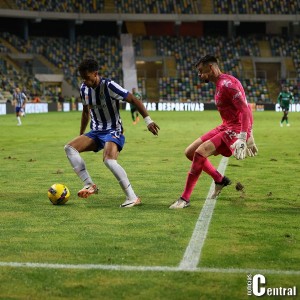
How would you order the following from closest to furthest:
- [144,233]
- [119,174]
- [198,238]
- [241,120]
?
[198,238] → [144,233] → [241,120] → [119,174]

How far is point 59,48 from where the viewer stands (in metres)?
76.5

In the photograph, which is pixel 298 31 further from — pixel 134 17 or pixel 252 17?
pixel 134 17

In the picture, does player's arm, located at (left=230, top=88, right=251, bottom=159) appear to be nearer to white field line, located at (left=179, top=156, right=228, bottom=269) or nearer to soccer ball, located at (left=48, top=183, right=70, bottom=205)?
white field line, located at (left=179, top=156, right=228, bottom=269)

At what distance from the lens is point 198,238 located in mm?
7727

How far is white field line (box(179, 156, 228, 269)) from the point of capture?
6.58 m

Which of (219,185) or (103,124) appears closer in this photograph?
(103,124)

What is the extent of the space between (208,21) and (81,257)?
80886mm

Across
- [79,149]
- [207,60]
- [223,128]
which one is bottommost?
[79,149]

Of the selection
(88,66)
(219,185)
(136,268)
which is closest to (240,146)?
(219,185)

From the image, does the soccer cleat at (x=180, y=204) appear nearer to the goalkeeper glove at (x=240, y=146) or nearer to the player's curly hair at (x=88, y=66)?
the goalkeeper glove at (x=240, y=146)

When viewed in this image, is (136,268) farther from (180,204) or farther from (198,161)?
(198,161)

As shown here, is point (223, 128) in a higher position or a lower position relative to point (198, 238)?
higher

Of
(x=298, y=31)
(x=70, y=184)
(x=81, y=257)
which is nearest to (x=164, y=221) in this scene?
(x=81, y=257)

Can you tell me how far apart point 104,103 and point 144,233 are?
9.31ft
